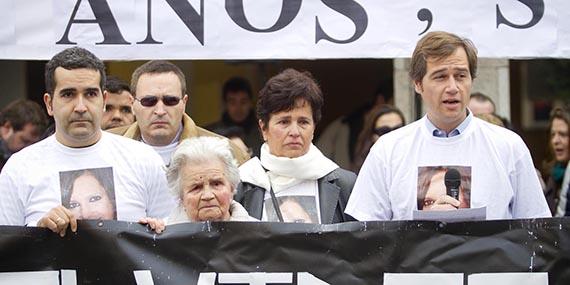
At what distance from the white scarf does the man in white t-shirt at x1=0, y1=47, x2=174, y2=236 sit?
1.51 feet

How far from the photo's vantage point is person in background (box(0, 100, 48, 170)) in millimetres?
8438

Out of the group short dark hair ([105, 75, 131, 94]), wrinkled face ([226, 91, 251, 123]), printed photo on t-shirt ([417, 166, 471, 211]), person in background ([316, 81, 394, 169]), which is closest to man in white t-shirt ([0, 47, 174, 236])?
printed photo on t-shirt ([417, 166, 471, 211])

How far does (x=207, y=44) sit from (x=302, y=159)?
980mm

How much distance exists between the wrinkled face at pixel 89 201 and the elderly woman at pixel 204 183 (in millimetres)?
270

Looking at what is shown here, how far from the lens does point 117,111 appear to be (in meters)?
7.68

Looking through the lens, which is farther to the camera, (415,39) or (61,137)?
(415,39)

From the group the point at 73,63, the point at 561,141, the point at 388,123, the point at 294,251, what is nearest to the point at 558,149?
the point at 561,141

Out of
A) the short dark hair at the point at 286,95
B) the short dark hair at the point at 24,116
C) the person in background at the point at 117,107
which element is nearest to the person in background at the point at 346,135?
the short dark hair at the point at 24,116

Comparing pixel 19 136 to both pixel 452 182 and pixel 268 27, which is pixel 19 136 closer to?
pixel 268 27

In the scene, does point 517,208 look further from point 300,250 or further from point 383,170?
point 300,250

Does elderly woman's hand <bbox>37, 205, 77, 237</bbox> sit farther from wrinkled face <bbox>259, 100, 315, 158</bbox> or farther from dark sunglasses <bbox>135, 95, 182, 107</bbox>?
dark sunglasses <bbox>135, 95, 182, 107</bbox>

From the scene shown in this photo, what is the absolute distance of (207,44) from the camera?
6797 mm

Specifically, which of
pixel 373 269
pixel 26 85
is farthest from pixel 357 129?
pixel 373 269

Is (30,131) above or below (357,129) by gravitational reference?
below
